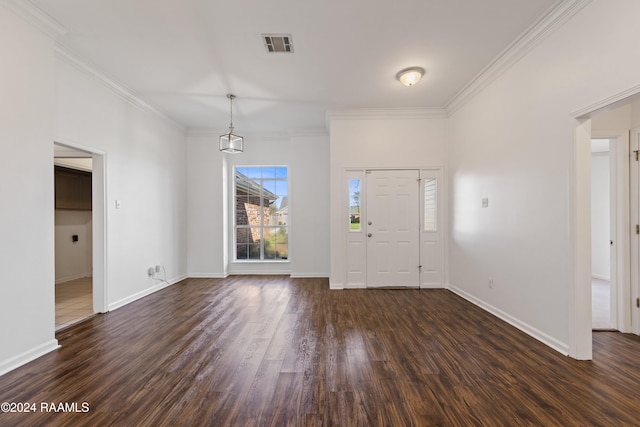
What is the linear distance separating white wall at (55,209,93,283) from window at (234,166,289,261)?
319 centimetres

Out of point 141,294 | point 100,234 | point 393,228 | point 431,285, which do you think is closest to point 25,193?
point 100,234

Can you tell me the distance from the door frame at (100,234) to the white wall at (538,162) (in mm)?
5091

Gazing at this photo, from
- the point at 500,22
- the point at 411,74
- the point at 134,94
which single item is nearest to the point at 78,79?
the point at 134,94

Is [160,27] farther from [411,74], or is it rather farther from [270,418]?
[270,418]

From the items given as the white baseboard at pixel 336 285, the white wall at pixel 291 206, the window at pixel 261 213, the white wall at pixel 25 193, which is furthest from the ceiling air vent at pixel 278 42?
the white baseboard at pixel 336 285

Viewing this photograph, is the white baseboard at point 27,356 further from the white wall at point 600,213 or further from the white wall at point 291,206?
the white wall at point 600,213

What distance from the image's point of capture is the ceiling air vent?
292cm

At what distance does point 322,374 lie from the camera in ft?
7.24

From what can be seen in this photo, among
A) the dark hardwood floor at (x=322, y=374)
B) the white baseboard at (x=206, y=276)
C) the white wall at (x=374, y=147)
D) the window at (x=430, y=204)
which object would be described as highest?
the white wall at (x=374, y=147)

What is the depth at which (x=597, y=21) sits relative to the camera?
221 centimetres

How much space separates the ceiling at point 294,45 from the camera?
254 centimetres

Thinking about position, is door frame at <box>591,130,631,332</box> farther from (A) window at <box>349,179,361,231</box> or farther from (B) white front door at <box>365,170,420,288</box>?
(A) window at <box>349,179,361,231</box>

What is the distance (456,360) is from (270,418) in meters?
1.63

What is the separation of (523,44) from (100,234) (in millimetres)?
5532
